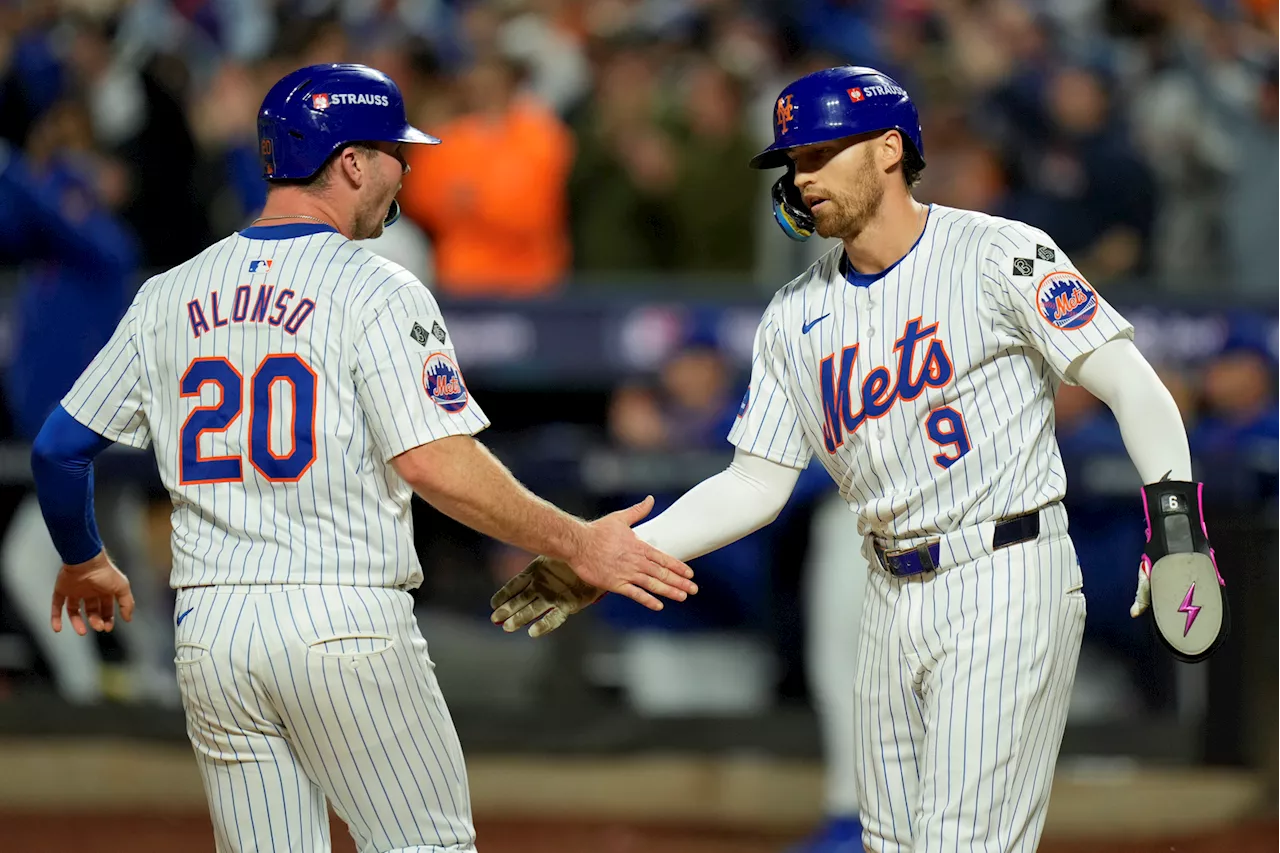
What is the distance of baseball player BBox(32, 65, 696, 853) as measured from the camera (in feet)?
11.6

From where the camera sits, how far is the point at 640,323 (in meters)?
7.57

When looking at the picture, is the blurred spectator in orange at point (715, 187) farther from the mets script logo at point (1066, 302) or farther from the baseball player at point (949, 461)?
the mets script logo at point (1066, 302)

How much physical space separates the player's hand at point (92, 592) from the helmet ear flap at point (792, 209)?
179cm

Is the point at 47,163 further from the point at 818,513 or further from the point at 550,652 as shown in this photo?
the point at 818,513

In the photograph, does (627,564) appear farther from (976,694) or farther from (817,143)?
(817,143)

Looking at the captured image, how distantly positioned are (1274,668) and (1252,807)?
568 mm

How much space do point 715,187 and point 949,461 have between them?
15.3 ft

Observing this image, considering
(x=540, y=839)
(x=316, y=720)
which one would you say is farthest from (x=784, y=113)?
(x=540, y=839)

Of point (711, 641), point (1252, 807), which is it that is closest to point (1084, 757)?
point (1252, 807)

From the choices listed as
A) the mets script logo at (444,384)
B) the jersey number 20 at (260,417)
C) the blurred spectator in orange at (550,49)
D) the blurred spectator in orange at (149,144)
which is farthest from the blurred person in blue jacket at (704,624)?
the jersey number 20 at (260,417)

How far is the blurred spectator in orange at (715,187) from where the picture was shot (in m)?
8.28

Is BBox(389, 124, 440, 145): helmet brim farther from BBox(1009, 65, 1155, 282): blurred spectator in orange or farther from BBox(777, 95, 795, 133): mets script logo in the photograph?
BBox(1009, 65, 1155, 282): blurred spectator in orange

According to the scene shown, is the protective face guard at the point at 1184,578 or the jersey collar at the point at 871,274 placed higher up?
the jersey collar at the point at 871,274

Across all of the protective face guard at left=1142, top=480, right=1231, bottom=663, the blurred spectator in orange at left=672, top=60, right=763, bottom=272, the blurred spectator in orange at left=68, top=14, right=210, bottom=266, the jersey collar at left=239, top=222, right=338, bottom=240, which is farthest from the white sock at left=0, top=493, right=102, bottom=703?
the protective face guard at left=1142, top=480, right=1231, bottom=663
